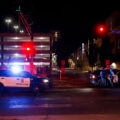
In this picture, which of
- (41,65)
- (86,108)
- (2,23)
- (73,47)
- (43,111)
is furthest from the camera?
(73,47)

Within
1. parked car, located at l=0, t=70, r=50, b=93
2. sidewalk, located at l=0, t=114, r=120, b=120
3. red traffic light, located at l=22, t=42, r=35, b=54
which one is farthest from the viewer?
red traffic light, located at l=22, t=42, r=35, b=54

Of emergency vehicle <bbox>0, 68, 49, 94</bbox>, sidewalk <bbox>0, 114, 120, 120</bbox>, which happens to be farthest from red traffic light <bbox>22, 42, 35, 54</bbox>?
sidewalk <bbox>0, 114, 120, 120</bbox>

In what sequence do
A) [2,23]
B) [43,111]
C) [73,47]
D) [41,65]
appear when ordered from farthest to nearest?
[73,47], [2,23], [41,65], [43,111]

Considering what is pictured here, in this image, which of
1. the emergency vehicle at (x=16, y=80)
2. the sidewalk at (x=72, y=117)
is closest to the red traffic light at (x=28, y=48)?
the emergency vehicle at (x=16, y=80)

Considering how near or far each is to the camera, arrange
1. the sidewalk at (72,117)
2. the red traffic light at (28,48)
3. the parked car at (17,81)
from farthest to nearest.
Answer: the red traffic light at (28,48)
the parked car at (17,81)
the sidewalk at (72,117)

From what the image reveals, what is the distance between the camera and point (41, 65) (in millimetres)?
18094

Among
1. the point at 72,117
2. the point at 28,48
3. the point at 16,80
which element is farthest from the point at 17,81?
the point at 72,117

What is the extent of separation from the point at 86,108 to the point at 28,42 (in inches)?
385

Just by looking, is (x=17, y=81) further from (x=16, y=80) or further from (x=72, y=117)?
(x=72, y=117)

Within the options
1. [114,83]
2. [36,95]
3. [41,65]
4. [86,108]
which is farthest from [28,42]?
[86,108]

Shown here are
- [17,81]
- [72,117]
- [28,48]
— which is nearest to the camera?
[72,117]

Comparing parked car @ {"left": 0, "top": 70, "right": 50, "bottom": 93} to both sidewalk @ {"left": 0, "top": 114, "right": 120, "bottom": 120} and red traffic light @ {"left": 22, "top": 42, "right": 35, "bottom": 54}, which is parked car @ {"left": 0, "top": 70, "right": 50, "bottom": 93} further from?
sidewalk @ {"left": 0, "top": 114, "right": 120, "bottom": 120}

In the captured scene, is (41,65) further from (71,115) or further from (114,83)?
(71,115)

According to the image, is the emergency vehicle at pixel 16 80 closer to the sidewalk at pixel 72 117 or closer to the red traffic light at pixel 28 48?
the red traffic light at pixel 28 48
